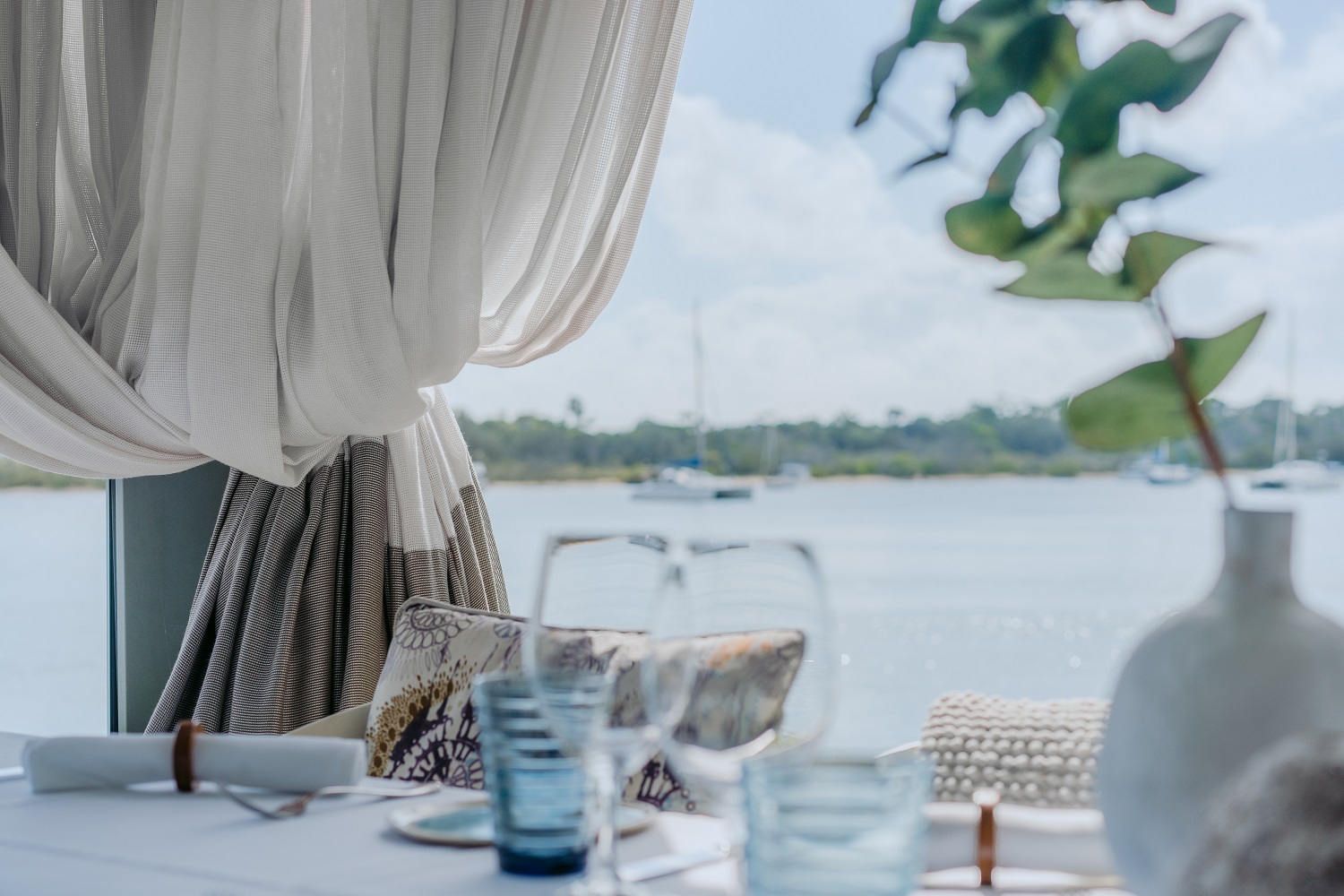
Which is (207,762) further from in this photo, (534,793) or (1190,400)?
(1190,400)

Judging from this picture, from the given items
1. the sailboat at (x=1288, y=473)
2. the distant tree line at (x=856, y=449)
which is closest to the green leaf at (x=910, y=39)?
the distant tree line at (x=856, y=449)

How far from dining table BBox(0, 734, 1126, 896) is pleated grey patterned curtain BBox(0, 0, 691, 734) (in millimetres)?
901

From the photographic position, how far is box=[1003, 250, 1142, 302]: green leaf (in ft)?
1.90

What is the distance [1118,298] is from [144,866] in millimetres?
631

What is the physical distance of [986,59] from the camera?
0.61 metres

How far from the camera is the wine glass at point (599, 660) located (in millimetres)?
595

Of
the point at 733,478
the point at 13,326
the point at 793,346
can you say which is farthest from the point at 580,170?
the point at 793,346

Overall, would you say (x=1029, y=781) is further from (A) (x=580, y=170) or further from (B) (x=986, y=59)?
(A) (x=580, y=170)

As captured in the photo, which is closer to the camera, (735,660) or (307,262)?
(735,660)

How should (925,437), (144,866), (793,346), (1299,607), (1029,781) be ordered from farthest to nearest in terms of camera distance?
(793,346)
(925,437)
(1029,781)
(144,866)
(1299,607)

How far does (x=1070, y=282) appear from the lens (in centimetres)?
59

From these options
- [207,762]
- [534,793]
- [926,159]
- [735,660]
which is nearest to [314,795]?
[207,762]

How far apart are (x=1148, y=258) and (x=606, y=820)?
38cm

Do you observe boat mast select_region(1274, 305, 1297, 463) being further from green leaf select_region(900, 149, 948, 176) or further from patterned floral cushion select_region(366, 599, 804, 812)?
green leaf select_region(900, 149, 948, 176)
